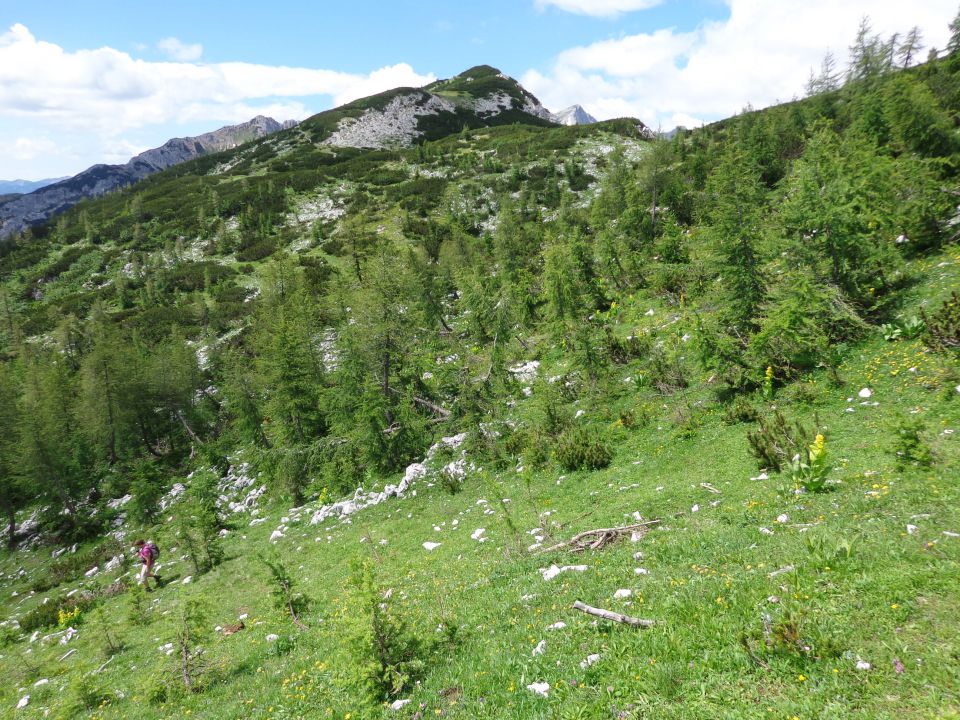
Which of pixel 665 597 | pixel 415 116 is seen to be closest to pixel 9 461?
pixel 665 597

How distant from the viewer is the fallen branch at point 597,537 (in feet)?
31.8

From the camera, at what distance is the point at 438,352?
1053 inches

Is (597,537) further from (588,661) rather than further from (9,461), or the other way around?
(9,461)

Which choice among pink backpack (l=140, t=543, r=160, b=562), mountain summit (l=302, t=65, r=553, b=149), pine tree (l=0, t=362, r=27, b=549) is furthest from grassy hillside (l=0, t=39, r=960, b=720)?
mountain summit (l=302, t=65, r=553, b=149)

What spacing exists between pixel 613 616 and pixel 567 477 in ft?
29.9

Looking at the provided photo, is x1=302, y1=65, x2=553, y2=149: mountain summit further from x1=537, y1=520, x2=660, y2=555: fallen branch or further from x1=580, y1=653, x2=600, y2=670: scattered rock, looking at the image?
x1=580, y1=653, x2=600, y2=670: scattered rock

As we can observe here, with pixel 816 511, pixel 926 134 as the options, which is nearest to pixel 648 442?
pixel 816 511

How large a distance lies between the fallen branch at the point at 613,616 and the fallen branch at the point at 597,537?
2.87 metres

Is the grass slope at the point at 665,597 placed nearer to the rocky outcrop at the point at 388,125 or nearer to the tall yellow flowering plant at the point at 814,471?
the tall yellow flowering plant at the point at 814,471

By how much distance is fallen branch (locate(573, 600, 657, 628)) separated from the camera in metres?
6.04

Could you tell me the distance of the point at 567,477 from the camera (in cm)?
1538

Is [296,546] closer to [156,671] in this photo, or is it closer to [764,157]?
[156,671]

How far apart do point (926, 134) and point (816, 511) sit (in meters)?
27.7

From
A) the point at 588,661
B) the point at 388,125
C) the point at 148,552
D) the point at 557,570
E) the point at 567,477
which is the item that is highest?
the point at 388,125
